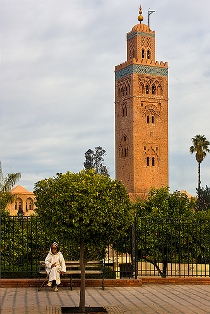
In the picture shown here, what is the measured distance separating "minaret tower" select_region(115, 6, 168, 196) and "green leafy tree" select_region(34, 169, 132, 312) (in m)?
60.2

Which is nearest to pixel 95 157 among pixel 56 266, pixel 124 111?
pixel 124 111

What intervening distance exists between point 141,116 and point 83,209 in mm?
62382

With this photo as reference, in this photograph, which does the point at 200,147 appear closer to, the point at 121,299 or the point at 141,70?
the point at 141,70

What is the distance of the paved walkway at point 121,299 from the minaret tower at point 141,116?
57959 millimetres

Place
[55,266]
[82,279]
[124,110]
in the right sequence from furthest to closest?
[124,110] < [55,266] < [82,279]

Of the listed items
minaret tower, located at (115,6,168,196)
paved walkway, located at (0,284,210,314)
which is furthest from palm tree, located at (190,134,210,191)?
paved walkway, located at (0,284,210,314)

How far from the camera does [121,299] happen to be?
10.9m

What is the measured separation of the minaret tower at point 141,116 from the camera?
233ft

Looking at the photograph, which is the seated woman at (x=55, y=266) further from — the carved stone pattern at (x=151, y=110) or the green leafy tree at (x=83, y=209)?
the carved stone pattern at (x=151, y=110)

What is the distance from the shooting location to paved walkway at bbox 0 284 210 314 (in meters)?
9.69

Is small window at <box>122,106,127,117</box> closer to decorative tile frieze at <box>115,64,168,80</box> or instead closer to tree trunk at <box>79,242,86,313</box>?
decorative tile frieze at <box>115,64,168,80</box>

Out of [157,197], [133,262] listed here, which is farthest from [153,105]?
[133,262]

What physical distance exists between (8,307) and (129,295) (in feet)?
8.02

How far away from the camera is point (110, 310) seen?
9625 millimetres
